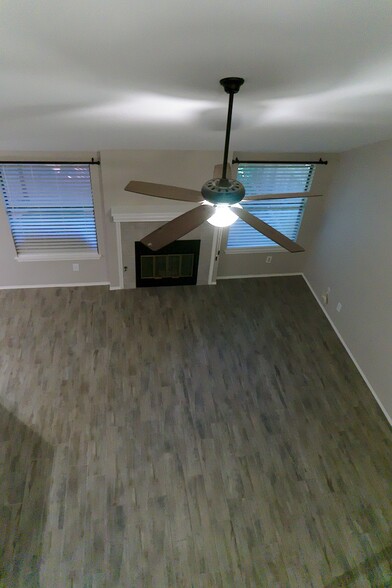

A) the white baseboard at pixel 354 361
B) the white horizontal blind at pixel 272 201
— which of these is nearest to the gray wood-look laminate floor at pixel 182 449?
the white baseboard at pixel 354 361

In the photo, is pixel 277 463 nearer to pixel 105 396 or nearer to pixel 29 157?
pixel 105 396

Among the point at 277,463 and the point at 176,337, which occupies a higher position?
the point at 176,337

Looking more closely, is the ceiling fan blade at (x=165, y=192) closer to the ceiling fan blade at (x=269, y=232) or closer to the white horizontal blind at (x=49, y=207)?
the ceiling fan blade at (x=269, y=232)

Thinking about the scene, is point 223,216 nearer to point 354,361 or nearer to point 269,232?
point 269,232

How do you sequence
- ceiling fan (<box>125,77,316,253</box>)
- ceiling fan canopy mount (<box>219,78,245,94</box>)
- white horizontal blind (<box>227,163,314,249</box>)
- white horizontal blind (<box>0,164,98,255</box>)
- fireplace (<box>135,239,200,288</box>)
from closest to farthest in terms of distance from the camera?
ceiling fan canopy mount (<box>219,78,245,94</box>) → ceiling fan (<box>125,77,316,253</box>) → white horizontal blind (<box>0,164,98,255</box>) → white horizontal blind (<box>227,163,314,249</box>) → fireplace (<box>135,239,200,288</box>)

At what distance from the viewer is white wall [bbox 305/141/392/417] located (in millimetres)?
4043

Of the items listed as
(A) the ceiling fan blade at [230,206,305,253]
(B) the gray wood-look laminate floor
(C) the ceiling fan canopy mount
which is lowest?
(B) the gray wood-look laminate floor

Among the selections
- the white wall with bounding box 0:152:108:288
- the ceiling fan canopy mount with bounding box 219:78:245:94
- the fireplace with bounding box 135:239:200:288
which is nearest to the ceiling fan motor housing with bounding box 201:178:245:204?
the ceiling fan canopy mount with bounding box 219:78:245:94

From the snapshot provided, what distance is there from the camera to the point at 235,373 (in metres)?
4.43

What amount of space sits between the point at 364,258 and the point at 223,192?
10.6 feet

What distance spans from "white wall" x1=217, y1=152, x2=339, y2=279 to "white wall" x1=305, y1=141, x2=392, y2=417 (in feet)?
0.52

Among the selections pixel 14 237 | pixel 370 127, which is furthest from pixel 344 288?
pixel 14 237

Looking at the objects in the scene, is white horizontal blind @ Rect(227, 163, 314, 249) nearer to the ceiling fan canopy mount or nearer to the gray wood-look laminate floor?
the gray wood-look laminate floor

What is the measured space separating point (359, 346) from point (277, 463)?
6.42 feet
